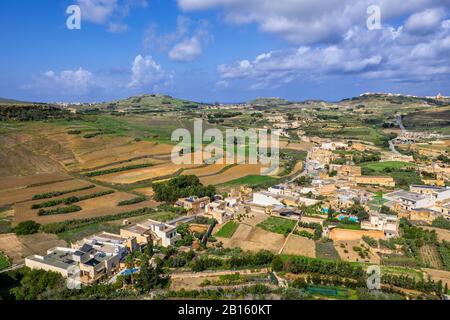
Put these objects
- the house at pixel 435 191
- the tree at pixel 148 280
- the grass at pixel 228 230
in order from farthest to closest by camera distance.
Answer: the house at pixel 435 191, the grass at pixel 228 230, the tree at pixel 148 280

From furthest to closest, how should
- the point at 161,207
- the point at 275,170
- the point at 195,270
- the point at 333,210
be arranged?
1. the point at 275,170
2. the point at 161,207
3. the point at 333,210
4. the point at 195,270

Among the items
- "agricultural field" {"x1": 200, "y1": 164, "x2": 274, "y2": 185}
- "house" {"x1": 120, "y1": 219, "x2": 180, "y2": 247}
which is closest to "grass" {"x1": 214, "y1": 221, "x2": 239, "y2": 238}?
"house" {"x1": 120, "y1": 219, "x2": 180, "y2": 247}

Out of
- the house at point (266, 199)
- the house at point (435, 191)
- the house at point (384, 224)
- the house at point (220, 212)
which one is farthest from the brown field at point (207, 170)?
the house at point (384, 224)

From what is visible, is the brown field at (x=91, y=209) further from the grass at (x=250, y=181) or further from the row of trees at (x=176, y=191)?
the grass at (x=250, y=181)

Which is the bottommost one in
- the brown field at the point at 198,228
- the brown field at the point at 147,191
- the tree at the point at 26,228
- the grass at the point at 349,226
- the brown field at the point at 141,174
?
the brown field at the point at 198,228
